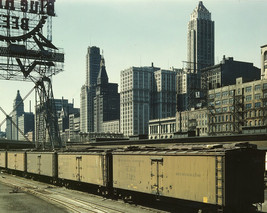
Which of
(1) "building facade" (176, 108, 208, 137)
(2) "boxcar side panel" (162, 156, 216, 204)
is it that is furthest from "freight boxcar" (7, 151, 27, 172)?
(1) "building facade" (176, 108, 208, 137)

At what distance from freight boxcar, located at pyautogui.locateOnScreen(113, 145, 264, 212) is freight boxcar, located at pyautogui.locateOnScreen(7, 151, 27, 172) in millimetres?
28397

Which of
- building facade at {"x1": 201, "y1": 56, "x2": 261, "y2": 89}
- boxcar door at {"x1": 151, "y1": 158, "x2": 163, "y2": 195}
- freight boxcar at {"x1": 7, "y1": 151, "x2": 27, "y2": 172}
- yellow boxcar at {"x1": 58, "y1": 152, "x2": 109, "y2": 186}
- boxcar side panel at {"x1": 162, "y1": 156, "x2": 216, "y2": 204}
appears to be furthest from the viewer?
building facade at {"x1": 201, "y1": 56, "x2": 261, "y2": 89}

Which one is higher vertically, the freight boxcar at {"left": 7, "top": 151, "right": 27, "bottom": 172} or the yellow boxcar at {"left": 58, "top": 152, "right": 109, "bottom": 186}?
the yellow boxcar at {"left": 58, "top": 152, "right": 109, "bottom": 186}

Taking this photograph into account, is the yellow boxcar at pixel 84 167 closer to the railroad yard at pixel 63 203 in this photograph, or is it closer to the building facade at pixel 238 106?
the railroad yard at pixel 63 203

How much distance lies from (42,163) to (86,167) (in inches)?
463

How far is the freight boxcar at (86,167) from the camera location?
25.8 metres

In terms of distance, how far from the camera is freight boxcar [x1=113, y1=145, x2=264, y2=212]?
646 inches

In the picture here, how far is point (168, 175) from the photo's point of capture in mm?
19594

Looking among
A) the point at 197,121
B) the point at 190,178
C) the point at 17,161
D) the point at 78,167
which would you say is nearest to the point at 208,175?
the point at 190,178

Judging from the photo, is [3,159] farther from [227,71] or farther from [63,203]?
[227,71]

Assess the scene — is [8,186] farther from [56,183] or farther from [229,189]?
[229,189]

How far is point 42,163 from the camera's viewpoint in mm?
38688

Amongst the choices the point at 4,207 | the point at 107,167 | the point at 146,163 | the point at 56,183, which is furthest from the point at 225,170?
the point at 56,183

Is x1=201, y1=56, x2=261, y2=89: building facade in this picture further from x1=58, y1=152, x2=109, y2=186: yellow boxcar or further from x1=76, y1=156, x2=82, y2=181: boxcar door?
x1=76, y1=156, x2=82, y2=181: boxcar door
